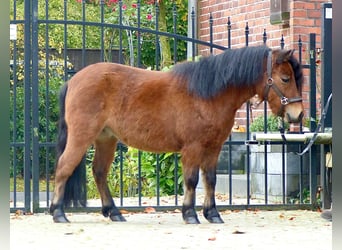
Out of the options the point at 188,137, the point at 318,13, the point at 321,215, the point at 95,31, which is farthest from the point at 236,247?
the point at 95,31

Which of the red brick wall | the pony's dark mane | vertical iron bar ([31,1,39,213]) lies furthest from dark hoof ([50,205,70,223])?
the red brick wall

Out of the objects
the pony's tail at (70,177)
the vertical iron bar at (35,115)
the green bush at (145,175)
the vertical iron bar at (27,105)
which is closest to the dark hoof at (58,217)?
the pony's tail at (70,177)

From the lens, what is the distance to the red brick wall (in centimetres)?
1071

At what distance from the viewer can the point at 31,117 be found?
9383 mm

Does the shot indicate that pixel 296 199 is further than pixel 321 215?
Yes

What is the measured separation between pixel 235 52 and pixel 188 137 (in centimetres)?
100

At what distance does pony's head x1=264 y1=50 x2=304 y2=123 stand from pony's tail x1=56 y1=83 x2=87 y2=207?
214 cm

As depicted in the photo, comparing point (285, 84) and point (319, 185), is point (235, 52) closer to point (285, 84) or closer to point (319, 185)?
point (285, 84)

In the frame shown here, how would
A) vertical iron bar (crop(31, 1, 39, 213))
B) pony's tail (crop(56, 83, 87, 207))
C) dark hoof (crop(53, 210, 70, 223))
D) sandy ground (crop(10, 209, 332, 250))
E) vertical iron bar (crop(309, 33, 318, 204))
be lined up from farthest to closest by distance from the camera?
vertical iron bar (crop(309, 33, 318, 204)), vertical iron bar (crop(31, 1, 39, 213)), pony's tail (crop(56, 83, 87, 207)), dark hoof (crop(53, 210, 70, 223)), sandy ground (crop(10, 209, 332, 250))

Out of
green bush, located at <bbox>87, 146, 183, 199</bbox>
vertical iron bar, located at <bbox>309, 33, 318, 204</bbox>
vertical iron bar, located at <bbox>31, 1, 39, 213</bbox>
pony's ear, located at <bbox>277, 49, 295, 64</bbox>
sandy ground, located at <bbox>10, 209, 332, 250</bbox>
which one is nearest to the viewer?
sandy ground, located at <bbox>10, 209, 332, 250</bbox>

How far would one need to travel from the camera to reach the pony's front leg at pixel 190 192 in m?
8.27

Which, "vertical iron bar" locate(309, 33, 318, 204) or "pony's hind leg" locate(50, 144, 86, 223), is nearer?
"pony's hind leg" locate(50, 144, 86, 223)

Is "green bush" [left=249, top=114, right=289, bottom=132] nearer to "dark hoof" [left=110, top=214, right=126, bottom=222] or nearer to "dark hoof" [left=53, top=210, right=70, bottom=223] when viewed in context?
"dark hoof" [left=110, top=214, right=126, bottom=222]

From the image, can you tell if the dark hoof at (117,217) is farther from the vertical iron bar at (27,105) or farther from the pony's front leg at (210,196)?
the vertical iron bar at (27,105)
